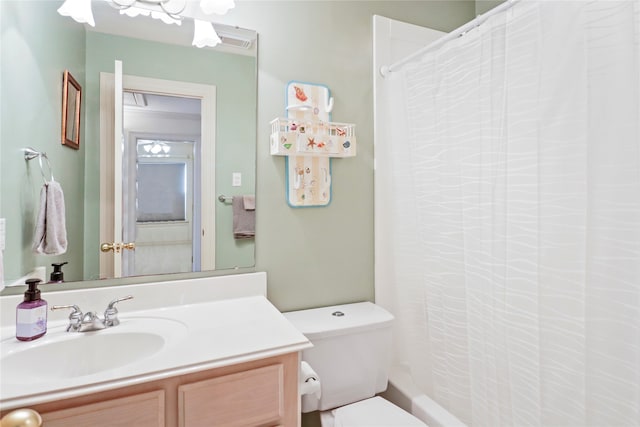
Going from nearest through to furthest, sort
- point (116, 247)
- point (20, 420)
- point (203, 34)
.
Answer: point (20, 420) → point (116, 247) → point (203, 34)

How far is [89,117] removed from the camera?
1281mm

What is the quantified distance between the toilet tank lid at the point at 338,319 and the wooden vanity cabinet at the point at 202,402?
0.36m

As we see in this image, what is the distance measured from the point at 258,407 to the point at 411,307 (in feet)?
2.80

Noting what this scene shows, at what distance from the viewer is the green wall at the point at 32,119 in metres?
1.14

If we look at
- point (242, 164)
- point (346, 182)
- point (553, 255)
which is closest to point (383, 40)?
point (346, 182)

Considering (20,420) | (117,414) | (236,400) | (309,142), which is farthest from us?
(309,142)

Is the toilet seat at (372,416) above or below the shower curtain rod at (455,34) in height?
below

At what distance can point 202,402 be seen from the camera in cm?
94

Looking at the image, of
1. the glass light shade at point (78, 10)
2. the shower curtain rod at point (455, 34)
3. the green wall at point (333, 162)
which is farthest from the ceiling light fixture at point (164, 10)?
the shower curtain rod at point (455, 34)

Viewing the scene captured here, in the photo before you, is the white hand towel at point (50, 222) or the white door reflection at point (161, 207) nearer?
the white hand towel at point (50, 222)

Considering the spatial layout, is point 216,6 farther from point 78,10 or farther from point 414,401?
point 414,401

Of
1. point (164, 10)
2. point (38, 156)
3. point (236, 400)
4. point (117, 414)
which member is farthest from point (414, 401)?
point (164, 10)

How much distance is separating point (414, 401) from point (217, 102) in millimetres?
1459

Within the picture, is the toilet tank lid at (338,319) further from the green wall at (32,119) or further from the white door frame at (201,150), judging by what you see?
the green wall at (32,119)
